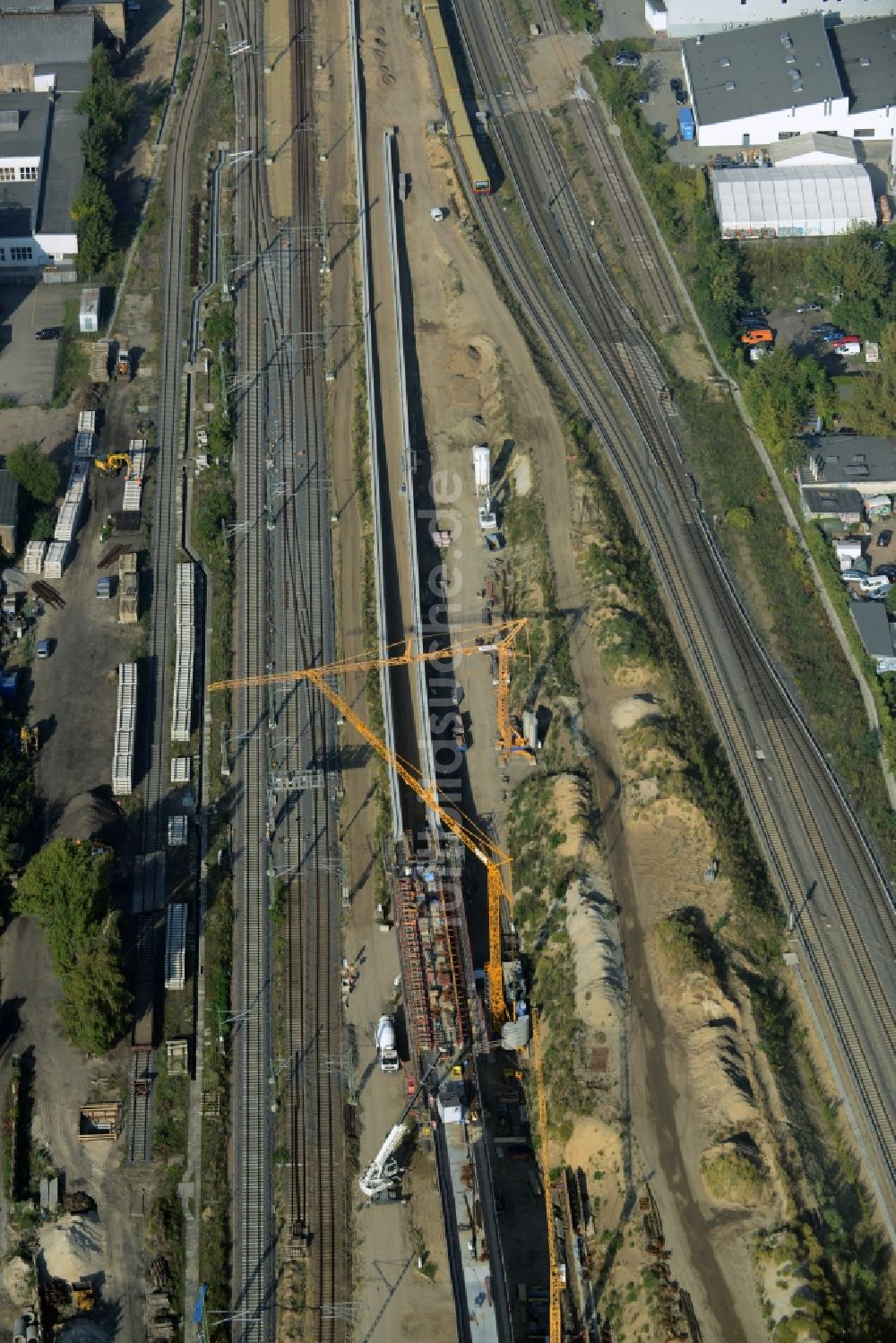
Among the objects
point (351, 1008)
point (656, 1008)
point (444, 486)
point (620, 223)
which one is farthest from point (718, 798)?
point (620, 223)

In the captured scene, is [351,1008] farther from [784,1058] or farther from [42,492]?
[42,492]

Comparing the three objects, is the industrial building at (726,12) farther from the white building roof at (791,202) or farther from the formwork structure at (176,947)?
the formwork structure at (176,947)

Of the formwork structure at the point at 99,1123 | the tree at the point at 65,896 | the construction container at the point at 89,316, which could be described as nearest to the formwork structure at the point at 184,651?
the tree at the point at 65,896

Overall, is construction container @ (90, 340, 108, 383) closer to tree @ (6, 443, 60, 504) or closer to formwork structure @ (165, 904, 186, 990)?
tree @ (6, 443, 60, 504)

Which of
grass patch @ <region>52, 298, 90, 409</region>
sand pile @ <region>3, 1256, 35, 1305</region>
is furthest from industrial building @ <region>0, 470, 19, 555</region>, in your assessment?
sand pile @ <region>3, 1256, 35, 1305</region>

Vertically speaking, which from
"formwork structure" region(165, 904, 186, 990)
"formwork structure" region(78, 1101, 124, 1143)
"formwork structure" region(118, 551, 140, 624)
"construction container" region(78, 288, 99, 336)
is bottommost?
"formwork structure" region(78, 1101, 124, 1143)

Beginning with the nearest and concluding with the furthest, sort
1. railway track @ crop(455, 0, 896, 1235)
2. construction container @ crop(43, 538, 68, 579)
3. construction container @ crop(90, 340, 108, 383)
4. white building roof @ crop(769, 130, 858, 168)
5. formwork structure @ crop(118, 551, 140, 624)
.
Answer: railway track @ crop(455, 0, 896, 1235) < formwork structure @ crop(118, 551, 140, 624) < construction container @ crop(43, 538, 68, 579) < construction container @ crop(90, 340, 108, 383) < white building roof @ crop(769, 130, 858, 168)
